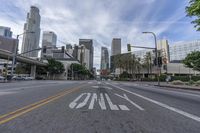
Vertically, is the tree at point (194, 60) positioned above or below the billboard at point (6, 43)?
below

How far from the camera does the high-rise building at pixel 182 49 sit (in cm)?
10779

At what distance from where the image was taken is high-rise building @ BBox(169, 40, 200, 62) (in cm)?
10779

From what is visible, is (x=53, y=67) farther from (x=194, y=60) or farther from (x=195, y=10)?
(x=195, y=10)

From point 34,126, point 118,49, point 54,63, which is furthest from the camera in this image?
point 118,49

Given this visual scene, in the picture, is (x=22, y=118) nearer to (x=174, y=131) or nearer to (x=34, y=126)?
(x=34, y=126)

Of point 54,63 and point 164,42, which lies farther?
point 164,42

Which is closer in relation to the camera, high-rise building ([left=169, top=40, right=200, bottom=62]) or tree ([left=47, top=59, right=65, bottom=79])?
tree ([left=47, top=59, right=65, bottom=79])

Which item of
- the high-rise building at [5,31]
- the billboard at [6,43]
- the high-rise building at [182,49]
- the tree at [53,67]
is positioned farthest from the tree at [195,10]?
the high-rise building at [5,31]

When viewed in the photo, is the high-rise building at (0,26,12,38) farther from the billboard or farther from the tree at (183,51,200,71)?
the tree at (183,51,200,71)

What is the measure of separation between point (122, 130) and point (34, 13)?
112103mm

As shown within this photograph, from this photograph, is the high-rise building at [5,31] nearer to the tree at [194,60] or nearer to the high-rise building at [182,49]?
the tree at [194,60]

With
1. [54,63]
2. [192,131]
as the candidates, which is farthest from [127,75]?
[192,131]

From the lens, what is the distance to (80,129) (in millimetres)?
3574

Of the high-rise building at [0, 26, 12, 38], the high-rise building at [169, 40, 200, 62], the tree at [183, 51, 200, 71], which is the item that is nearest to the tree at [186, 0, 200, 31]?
the tree at [183, 51, 200, 71]
